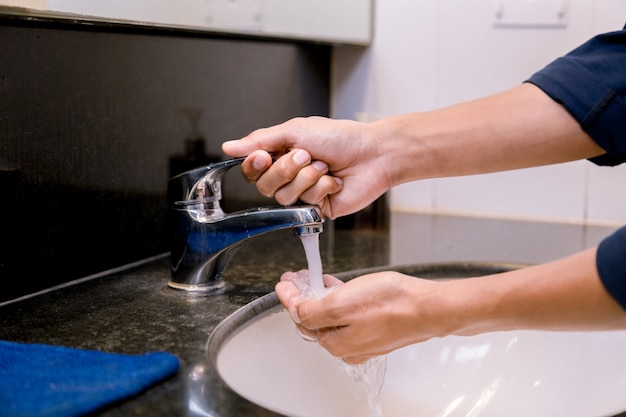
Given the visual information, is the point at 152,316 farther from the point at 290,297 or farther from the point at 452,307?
the point at 452,307

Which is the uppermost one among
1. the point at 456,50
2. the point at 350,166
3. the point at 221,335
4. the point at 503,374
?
the point at 456,50

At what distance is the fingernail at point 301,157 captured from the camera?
852 millimetres

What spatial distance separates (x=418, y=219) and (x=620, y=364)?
0.51 m

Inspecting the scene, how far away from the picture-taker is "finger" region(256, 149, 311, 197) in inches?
33.1

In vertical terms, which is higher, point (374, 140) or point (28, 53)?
point (28, 53)

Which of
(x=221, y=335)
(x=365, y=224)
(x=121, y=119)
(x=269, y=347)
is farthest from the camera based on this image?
(x=365, y=224)

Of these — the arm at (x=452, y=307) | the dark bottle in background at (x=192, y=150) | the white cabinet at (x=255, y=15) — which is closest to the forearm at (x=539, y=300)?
the arm at (x=452, y=307)

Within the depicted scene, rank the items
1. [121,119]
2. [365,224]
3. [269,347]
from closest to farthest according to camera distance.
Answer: [269,347]
[121,119]
[365,224]

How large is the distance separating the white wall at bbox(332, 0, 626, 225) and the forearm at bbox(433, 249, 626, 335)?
71cm

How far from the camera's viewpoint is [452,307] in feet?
2.15

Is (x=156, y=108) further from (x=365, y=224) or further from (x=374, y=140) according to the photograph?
(x=365, y=224)

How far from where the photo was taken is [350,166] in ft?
3.08

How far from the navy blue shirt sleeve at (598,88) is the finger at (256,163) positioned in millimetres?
326

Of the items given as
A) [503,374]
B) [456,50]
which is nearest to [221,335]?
[503,374]
